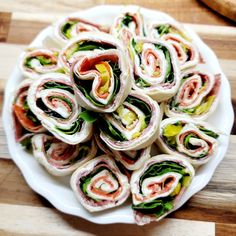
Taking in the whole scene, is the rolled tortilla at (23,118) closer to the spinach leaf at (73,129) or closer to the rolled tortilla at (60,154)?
the rolled tortilla at (60,154)

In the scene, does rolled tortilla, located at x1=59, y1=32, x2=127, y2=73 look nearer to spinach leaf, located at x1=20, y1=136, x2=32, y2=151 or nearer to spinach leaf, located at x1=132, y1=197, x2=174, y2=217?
spinach leaf, located at x1=20, y1=136, x2=32, y2=151

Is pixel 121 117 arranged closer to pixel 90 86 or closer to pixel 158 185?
pixel 90 86

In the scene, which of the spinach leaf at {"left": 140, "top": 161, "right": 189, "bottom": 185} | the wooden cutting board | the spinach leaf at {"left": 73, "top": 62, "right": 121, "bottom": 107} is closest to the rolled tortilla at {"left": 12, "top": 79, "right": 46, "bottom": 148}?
the spinach leaf at {"left": 73, "top": 62, "right": 121, "bottom": 107}

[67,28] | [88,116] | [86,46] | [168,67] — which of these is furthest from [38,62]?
[168,67]

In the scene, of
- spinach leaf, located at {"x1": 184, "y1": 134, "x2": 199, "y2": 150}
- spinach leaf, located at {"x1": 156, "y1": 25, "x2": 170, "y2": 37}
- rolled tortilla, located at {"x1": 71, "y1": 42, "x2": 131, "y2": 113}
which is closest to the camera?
rolled tortilla, located at {"x1": 71, "y1": 42, "x2": 131, "y2": 113}

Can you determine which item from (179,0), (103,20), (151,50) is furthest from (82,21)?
(179,0)

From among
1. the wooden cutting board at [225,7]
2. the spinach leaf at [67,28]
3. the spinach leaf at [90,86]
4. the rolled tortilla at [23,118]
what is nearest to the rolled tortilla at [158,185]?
the spinach leaf at [90,86]
